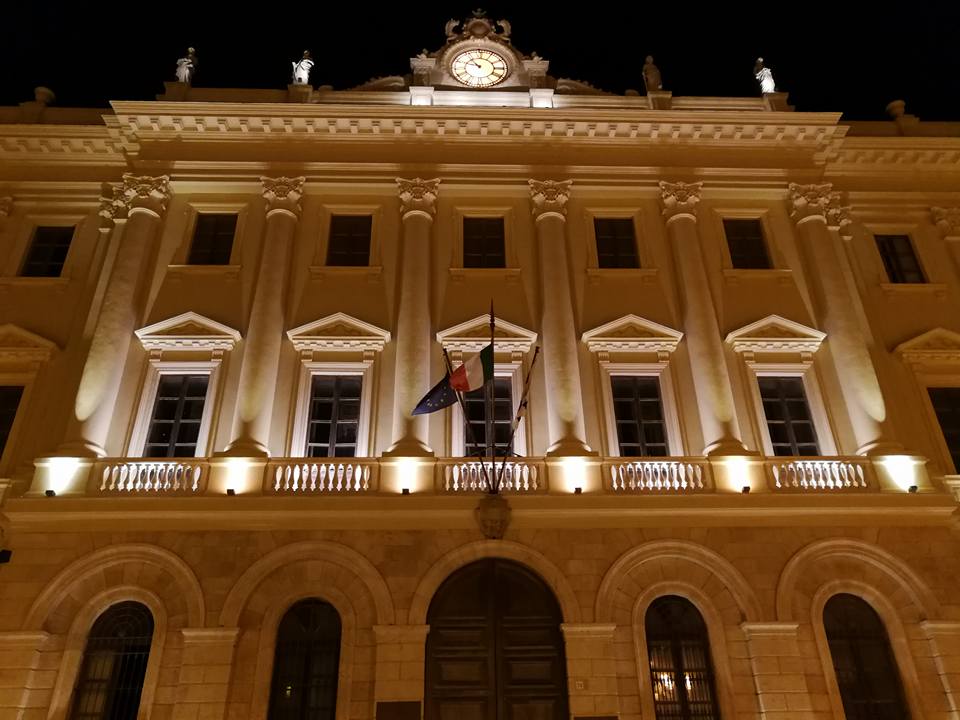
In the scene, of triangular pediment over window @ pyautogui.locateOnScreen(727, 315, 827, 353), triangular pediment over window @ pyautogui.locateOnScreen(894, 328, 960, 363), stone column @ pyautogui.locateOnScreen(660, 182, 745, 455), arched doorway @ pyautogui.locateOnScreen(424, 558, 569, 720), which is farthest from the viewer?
triangular pediment over window @ pyautogui.locateOnScreen(894, 328, 960, 363)

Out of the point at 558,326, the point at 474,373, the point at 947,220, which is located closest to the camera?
the point at 474,373

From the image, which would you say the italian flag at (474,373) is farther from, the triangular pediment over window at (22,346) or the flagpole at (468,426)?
the triangular pediment over window at (22,346)

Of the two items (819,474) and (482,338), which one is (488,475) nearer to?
(482,338)

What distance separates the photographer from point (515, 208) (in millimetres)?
19266

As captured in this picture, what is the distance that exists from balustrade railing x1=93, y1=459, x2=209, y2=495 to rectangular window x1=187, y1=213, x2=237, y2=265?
5377 mm

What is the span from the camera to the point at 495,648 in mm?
14078

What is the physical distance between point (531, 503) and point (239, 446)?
5873 mm

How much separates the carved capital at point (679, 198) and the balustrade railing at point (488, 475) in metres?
7.72

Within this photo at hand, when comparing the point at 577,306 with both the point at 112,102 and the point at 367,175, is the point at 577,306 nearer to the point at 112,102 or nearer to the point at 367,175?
the point at 367,175

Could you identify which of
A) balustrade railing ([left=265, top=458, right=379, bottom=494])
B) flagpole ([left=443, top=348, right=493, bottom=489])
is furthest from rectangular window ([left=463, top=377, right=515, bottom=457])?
balustrade railing ([left=265, top=458, right=379, bottom=494])

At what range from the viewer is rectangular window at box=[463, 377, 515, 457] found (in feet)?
52.2

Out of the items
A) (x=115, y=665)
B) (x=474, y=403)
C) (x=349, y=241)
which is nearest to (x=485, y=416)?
(x=474, y=403)

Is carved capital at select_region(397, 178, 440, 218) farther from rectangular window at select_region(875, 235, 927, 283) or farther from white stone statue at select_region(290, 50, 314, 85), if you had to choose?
rectangular window at select_region(875, 235, 927, 283)

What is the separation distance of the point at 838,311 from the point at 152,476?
15.2m
